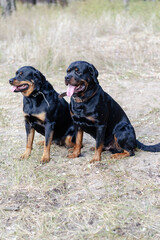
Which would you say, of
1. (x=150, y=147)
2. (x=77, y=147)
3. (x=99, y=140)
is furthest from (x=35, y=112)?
(x=150, y=147)

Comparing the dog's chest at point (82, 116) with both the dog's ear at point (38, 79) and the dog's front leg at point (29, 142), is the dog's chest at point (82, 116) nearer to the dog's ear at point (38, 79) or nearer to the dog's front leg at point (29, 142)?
the dog's ear at point (38, 79)

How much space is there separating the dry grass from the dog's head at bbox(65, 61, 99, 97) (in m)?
1.01

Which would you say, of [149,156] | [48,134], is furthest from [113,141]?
[48,134]

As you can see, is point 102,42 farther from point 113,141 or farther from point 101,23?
point 113,141

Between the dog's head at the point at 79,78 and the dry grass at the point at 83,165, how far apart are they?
3.32ft

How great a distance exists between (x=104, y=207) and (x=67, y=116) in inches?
72.8

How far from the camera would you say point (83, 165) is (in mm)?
4527

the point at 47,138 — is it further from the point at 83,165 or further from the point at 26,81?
the point at 26,81

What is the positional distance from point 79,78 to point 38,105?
28.6 inches

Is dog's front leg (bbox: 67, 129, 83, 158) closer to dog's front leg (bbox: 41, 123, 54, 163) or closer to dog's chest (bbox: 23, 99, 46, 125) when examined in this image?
dog's front leg (bbox: 41, 123, 54, 163)

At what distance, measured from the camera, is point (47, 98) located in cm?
459

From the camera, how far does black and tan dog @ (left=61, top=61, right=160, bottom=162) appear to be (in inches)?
165

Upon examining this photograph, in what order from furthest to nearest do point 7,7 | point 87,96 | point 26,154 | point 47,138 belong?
point 7,7 → point 26,154 → point 47,138 → point 87,96

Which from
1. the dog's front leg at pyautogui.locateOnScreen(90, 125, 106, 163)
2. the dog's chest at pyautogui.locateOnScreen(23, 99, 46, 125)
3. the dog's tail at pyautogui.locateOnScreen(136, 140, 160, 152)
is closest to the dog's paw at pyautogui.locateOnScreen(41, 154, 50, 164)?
the dog's chest at pyautogui.locateOnScreen(23, 99, 46, 125)
